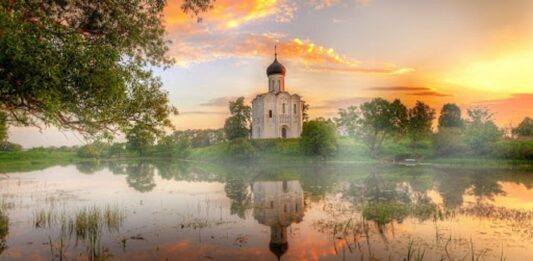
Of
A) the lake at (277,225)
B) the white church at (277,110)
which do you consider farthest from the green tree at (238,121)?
the lake at (277,225)

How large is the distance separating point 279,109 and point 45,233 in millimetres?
71816

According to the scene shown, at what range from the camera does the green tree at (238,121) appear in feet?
312

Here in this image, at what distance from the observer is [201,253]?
1367 centimetres

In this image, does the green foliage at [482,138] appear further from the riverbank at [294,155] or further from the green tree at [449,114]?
the green tree at [449,114]

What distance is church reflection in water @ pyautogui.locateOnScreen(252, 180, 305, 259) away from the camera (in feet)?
51.2

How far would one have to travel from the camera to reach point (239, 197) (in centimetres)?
2748

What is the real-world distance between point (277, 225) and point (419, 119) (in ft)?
201

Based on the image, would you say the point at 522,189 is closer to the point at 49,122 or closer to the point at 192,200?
the point at 192,200

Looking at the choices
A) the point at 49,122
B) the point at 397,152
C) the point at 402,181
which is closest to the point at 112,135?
the point at 49,122

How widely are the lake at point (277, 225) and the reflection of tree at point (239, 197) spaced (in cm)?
8

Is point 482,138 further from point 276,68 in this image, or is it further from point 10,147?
point 10,147

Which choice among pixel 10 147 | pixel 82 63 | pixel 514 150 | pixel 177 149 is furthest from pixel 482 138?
pixel 10 147

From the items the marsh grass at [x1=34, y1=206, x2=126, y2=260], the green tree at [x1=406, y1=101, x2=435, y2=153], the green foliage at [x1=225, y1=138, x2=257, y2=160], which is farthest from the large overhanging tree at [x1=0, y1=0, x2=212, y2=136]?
the green tree at [x1=406, y1=101, x2=435, y2=153]

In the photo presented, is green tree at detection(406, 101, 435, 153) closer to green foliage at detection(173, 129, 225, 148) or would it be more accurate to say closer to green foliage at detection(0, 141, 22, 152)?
green foliage at detection(173, 129, 225, 148)
